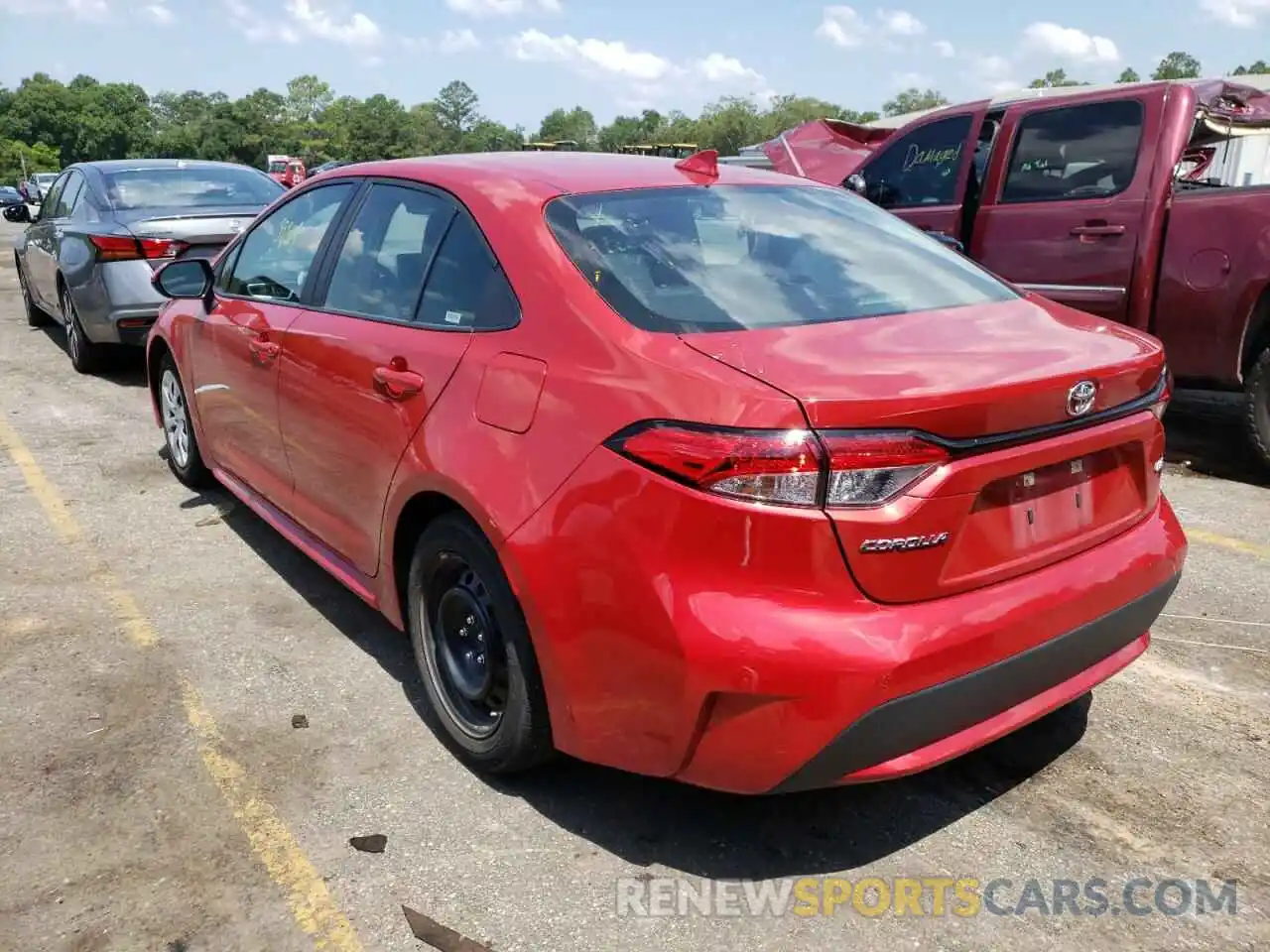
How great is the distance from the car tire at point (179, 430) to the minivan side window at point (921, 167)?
4710mm

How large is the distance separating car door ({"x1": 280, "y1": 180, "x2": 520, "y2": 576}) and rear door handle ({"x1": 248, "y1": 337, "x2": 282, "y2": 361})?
12cm

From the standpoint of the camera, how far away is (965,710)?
2268mm

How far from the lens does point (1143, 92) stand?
5.84 meters

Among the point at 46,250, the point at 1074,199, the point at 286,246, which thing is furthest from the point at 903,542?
the point at 46,250

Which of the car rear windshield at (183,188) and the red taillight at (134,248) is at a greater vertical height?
the car rear windshield at (183,188)

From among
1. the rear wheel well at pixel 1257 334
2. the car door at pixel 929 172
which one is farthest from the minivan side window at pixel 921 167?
the rear wheel well at pixel 1257 334

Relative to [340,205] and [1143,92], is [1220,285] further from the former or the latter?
[340,205]

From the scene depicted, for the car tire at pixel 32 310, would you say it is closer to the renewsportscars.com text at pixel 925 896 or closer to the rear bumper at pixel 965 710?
the renewsportscars.com text at pixel 925 896

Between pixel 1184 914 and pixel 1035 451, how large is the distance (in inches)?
43.3

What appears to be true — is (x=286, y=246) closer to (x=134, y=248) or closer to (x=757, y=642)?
(x=757, y=642)

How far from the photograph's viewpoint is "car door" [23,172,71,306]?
8.90 meters

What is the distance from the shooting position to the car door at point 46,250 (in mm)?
8898

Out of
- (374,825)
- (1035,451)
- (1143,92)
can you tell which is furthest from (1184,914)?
(1143,92)

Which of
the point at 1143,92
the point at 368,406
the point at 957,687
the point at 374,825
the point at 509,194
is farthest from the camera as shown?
the point at 1143,92
